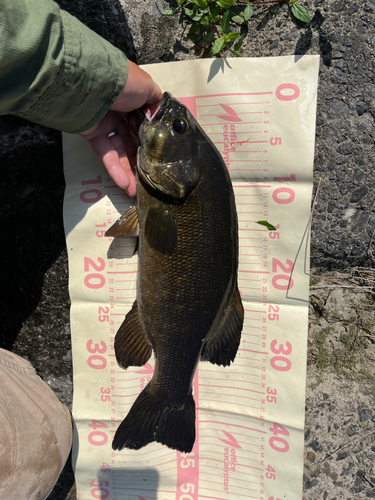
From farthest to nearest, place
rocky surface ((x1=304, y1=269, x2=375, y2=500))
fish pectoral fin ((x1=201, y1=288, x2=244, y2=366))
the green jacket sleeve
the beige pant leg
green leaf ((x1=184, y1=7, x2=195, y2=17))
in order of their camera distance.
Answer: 1. rocky surface ((x1=304, y1=269, x2=375, y2=500))
2. green leaf ((x1=184, y1=7, x2=195, y2=17))
3. fish pectoral fin ((x1=201, y1=288, x2=244, y2=366))
4. the beige pant leg
5. the green jacket sleeve

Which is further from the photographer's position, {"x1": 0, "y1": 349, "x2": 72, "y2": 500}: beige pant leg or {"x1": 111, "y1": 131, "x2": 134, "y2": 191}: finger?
{"x1": 111, "y1": 131, "x2": 134, "y2": 191}: finger

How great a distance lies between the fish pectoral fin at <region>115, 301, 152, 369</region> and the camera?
1787 millimetres

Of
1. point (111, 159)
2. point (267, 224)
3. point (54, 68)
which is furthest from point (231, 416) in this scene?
point (54, 68)

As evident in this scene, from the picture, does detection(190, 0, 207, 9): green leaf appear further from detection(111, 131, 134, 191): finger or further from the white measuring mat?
detection(111, 131, 134, 191): finger

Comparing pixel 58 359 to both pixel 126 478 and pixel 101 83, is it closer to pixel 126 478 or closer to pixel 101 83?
pixel 126 478

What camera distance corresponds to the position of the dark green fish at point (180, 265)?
1573 millimetres

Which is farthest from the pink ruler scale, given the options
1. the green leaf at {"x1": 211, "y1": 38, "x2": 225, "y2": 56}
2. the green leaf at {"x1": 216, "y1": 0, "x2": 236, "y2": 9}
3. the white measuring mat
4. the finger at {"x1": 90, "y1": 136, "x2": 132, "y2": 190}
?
the green leaf at {"x1": 216, "y1": 0, "x2": 236, "y2": 9}

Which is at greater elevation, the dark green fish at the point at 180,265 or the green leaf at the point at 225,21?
the green leaf at the point at 225,21

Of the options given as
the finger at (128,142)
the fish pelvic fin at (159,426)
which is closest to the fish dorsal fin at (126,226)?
the finger at (128,142)

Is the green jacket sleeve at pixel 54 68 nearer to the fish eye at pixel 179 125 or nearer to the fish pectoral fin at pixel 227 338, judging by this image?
the fish eye at pixel 179 125

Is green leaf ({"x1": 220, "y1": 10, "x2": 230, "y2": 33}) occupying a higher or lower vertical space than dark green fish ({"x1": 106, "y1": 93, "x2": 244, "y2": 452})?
higher

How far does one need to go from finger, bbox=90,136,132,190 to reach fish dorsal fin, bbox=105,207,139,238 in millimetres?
163

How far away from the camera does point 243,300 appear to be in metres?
1.92

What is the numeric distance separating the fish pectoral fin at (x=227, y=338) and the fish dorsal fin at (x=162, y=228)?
431 mm
